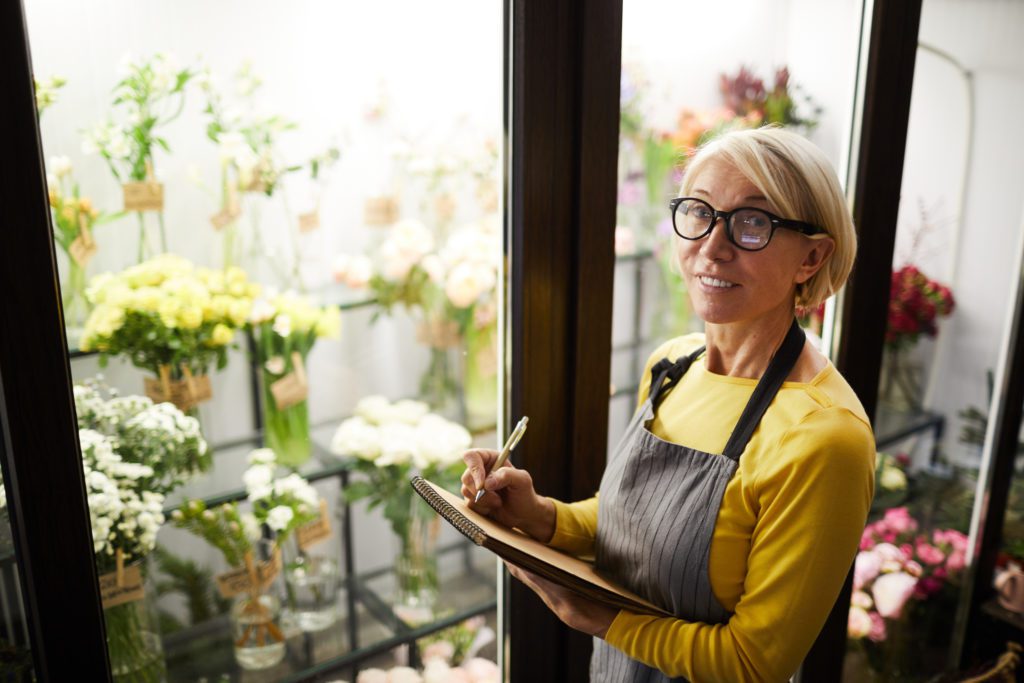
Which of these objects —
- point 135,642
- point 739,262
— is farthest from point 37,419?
point 739,262

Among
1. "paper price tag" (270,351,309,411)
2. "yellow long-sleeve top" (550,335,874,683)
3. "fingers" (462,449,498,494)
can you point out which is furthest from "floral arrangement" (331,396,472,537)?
"yellow long-sleeve top" (550,335,874,683)

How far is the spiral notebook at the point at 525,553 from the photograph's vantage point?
1124 millimetres

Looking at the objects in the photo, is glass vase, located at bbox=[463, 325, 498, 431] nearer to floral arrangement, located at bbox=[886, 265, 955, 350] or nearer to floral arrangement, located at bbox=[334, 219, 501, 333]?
floral arrangement, located at bbox=[334, 219, 501, 333]

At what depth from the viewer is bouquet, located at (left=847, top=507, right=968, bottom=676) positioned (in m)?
2.38

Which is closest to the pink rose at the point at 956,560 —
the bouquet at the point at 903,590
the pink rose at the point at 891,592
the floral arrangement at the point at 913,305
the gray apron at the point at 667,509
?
the bouquet at the point at 903,590

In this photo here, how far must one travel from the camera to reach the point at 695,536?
124 cm

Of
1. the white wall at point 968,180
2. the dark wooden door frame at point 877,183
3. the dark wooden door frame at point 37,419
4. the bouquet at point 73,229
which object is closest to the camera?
the dark wooden door frame at point 37,419

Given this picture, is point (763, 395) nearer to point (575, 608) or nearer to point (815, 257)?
point (815, 257)

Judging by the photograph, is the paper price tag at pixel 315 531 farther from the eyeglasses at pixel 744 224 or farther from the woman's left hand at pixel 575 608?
the eyeglasses at pixel 744 224

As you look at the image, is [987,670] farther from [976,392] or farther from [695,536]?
[695,536]

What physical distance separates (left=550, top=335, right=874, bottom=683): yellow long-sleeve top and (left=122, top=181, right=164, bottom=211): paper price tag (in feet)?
3.37

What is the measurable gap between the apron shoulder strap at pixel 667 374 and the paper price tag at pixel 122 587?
93 centimetres

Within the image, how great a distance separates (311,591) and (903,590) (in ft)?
5.29

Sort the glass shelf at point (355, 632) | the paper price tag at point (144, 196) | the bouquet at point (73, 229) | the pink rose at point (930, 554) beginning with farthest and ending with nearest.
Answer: the pink rose at point (930, 554) → the glass shelf at point (355, 632) → the paper price tag at point (144, 196) → the bouquet at point (73, 229)
